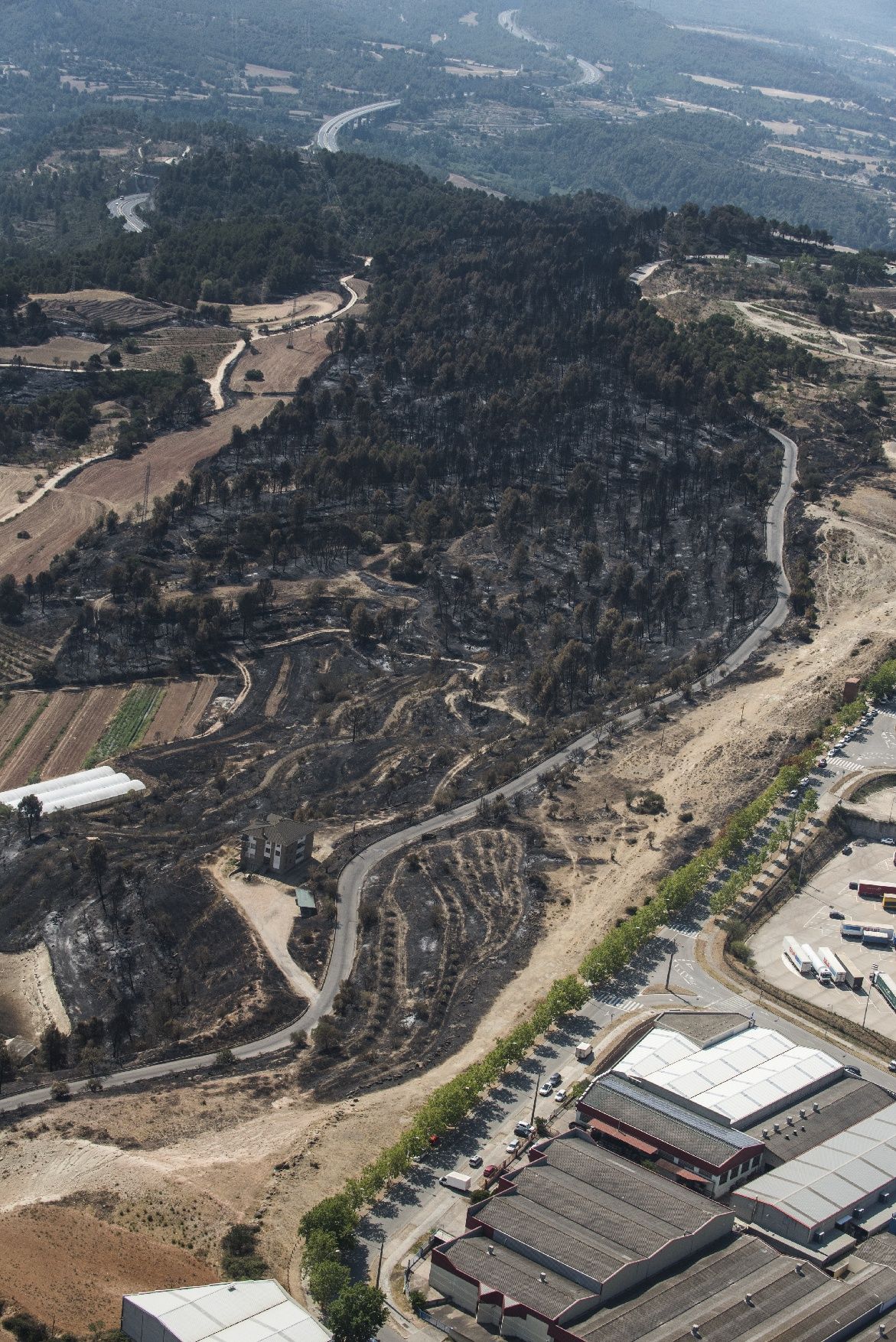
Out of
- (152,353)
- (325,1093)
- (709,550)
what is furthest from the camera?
(152,353)

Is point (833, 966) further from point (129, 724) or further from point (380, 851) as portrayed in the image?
point (129, 724)

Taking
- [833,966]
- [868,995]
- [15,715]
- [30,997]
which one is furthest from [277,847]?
[868,995]

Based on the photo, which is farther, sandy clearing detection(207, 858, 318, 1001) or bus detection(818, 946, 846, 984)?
sandy clearing detection(207, 858, 318, 1001)

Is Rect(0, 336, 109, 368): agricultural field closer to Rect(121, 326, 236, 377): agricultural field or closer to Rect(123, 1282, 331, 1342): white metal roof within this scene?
Rect(121, 326, 236, 377): agricultural field

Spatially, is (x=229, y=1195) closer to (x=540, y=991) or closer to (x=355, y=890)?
(x=540, y=991)

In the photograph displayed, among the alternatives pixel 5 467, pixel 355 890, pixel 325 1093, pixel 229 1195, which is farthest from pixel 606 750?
pixel 5 467

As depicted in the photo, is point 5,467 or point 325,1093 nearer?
point 325,1093

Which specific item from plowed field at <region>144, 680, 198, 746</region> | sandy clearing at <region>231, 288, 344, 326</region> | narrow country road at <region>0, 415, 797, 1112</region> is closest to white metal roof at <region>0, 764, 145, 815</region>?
plowed field at <region>144, 680, 198, 746</region>
